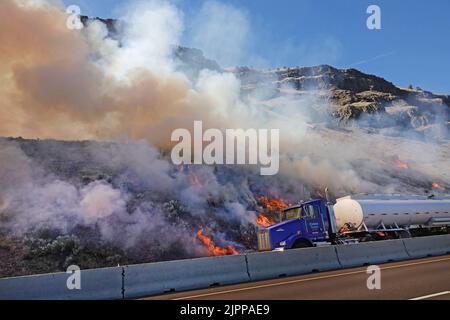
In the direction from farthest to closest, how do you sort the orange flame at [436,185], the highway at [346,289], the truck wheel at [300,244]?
the orange flame at [436,185], the truck wheel at [300,244], the highway at [346,289]

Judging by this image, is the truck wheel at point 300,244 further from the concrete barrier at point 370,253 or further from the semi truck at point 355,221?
the concrete barrier at point 370,253

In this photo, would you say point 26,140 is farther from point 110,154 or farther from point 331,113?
point 331,113

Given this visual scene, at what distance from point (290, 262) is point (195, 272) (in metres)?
3.66

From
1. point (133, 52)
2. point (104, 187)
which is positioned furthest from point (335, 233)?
point (133, 52)

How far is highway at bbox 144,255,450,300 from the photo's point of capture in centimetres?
849

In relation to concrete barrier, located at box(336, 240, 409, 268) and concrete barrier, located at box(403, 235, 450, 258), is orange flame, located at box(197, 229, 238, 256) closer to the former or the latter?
concrete barrier, located at box(336, 240, 409, 268)

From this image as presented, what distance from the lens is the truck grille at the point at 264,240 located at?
1732 cm

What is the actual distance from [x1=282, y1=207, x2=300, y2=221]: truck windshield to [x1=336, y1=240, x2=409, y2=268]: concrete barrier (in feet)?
9.15

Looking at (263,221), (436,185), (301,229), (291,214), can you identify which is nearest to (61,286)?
(301,229)

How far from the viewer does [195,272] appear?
41.7ft

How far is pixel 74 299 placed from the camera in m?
10.4

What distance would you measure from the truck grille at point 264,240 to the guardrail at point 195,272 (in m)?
2.40

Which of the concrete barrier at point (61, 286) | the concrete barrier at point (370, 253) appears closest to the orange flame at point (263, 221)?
the concrete barrier at point (370, 253)
